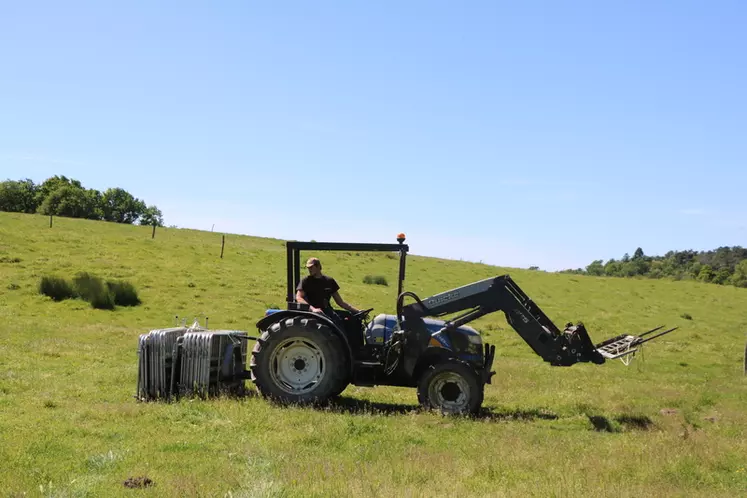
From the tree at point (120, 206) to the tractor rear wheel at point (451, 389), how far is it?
10134cm

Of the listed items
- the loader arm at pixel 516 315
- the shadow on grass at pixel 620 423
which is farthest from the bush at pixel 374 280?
the shadow on grass at pixel 620 423

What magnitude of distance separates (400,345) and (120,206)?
105 metres

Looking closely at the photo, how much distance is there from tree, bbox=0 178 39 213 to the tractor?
9170 centimetres

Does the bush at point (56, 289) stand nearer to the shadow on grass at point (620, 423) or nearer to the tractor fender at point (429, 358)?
the tractor fender at point (429, 358)


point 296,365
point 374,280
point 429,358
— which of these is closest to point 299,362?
point 296,365

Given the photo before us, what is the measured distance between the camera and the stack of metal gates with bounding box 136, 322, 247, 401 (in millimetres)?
11062

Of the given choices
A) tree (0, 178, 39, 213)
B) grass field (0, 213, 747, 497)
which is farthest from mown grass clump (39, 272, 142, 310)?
tree (0, 178, 39, 213)

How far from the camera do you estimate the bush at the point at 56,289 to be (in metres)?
26.6

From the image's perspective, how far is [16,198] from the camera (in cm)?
9369

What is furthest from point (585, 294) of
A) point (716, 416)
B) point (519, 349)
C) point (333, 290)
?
point (333, 290)

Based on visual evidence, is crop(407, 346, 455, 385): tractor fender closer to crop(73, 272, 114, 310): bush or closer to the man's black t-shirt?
the man's black t-shirt

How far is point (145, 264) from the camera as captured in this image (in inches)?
1344

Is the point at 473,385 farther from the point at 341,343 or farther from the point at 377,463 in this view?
the point at 377,463

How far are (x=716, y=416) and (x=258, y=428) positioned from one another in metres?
7.99
